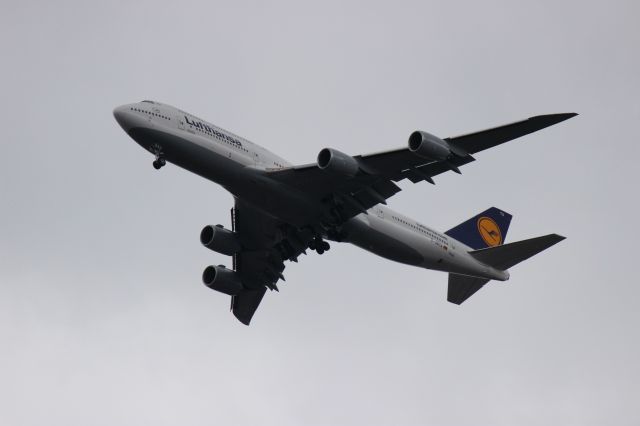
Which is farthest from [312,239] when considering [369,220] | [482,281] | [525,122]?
[525,122]

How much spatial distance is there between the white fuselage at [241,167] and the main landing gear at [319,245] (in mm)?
1687

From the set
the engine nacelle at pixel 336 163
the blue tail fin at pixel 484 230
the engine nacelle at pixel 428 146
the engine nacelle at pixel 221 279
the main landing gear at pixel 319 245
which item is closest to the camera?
the engine nacelle at pixel 428 146

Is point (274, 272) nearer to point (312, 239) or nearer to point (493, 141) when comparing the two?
point (312, 239)

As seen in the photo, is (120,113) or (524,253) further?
(524,253)

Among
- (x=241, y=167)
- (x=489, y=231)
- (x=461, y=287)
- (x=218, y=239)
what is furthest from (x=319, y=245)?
(x=489, y=231)

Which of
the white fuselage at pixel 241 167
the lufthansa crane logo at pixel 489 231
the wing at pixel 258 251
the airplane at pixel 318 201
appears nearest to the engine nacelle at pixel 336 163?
the airplane at pixel 318 201

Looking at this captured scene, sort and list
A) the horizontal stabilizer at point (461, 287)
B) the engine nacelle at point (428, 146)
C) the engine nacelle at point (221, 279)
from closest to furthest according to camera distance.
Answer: the engine nacelle at point (428, 146)
the engine nacelle at point (221, 279)
the horizontal stabilizer at point (461, 287)

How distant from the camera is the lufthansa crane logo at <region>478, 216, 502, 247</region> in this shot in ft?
164

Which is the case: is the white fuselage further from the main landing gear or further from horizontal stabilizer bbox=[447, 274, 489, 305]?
horizontal stabilizer bbox=[447, 274, 489, 305]

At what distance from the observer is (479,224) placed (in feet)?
165

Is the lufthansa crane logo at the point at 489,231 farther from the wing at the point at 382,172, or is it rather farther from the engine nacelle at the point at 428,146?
the engine nacelle at the point at 428,146

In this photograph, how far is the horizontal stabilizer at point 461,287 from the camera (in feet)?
160

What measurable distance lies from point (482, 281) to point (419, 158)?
→ 1171 centimetres

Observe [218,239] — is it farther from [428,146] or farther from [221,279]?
[428,146]
